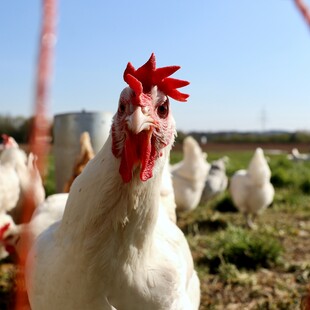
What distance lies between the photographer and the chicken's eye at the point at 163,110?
1.33 m

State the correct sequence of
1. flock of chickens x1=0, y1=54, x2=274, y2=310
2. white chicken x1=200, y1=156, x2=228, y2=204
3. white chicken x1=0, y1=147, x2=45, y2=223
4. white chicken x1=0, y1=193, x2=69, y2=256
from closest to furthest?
flock of chickens x1=0, y1=54, x2=274, y2=310, white chicken x1=0, y1=193, x2=69, y2=256, white chicken x1=0, y1=147, x2=45, y2=223, white chicken x1=200, y1=156, x2=228, y2=204

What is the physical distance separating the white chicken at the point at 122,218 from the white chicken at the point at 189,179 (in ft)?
11.8

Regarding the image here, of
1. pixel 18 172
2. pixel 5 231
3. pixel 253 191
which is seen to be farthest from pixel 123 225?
pixel 253 191

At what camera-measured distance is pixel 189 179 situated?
16.9ft

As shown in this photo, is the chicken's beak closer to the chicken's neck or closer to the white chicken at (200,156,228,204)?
the chicken's neck

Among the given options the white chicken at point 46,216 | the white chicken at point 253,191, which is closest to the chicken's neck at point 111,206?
the white chicken at point 46,216

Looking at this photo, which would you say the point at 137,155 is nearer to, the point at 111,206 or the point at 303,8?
the point at 111,206

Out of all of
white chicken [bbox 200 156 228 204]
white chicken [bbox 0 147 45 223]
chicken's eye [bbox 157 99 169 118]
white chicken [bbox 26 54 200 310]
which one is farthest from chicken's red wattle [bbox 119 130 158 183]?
white chicken [bbox 200 156 228 204]

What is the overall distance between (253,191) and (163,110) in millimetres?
4100

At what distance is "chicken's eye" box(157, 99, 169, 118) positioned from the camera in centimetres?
133

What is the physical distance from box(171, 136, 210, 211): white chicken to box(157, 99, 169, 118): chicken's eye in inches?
145

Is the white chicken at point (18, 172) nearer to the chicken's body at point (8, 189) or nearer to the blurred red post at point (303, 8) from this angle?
the chicken's body at point (8, 189)

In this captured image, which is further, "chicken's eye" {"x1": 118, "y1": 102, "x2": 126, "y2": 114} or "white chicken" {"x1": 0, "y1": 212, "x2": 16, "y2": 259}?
"white chicken" {"x1": 0, "y1": 212, "x2": 16, "y2": 259}

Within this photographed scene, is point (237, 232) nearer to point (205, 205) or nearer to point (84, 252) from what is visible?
point (205, 205)
